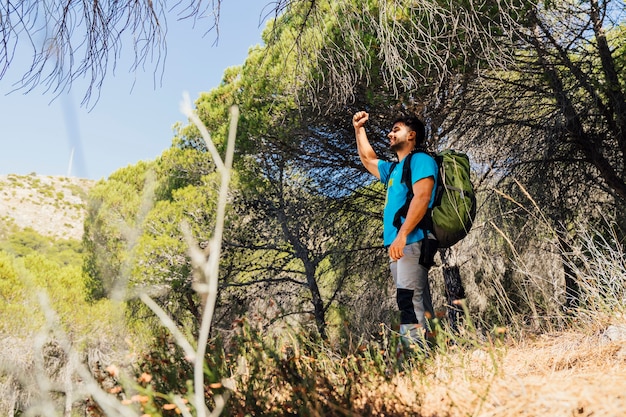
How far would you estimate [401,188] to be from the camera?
3.01 meters

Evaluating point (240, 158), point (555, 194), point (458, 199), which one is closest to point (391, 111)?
point (555, 194)

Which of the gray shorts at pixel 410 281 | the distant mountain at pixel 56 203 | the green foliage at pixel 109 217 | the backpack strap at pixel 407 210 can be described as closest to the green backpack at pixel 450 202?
the backpack strap at pixel 407 210

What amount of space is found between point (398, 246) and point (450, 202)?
0.38 metres

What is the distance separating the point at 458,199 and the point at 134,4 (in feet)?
6.22

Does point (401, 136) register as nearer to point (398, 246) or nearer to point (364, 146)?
point (364, 146)

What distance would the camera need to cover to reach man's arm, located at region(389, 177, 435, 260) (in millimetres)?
2785

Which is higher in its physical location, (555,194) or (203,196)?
(203,196)

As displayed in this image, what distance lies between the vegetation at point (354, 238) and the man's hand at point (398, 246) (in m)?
0.39

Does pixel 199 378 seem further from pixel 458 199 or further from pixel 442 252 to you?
pixel 442 252

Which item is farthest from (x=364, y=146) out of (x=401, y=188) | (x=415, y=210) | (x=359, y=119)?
(x=415, y=210)

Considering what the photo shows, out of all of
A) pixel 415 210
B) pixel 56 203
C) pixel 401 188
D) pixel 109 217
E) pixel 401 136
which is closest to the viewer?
pixel 56 203

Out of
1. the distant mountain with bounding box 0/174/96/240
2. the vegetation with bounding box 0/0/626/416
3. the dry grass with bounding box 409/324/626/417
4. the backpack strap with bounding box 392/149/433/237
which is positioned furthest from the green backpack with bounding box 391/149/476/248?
the distant mountain with bounding box 0/174/96/240

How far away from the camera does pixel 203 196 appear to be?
37.2 feet

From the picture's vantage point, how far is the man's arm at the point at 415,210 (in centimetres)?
279
